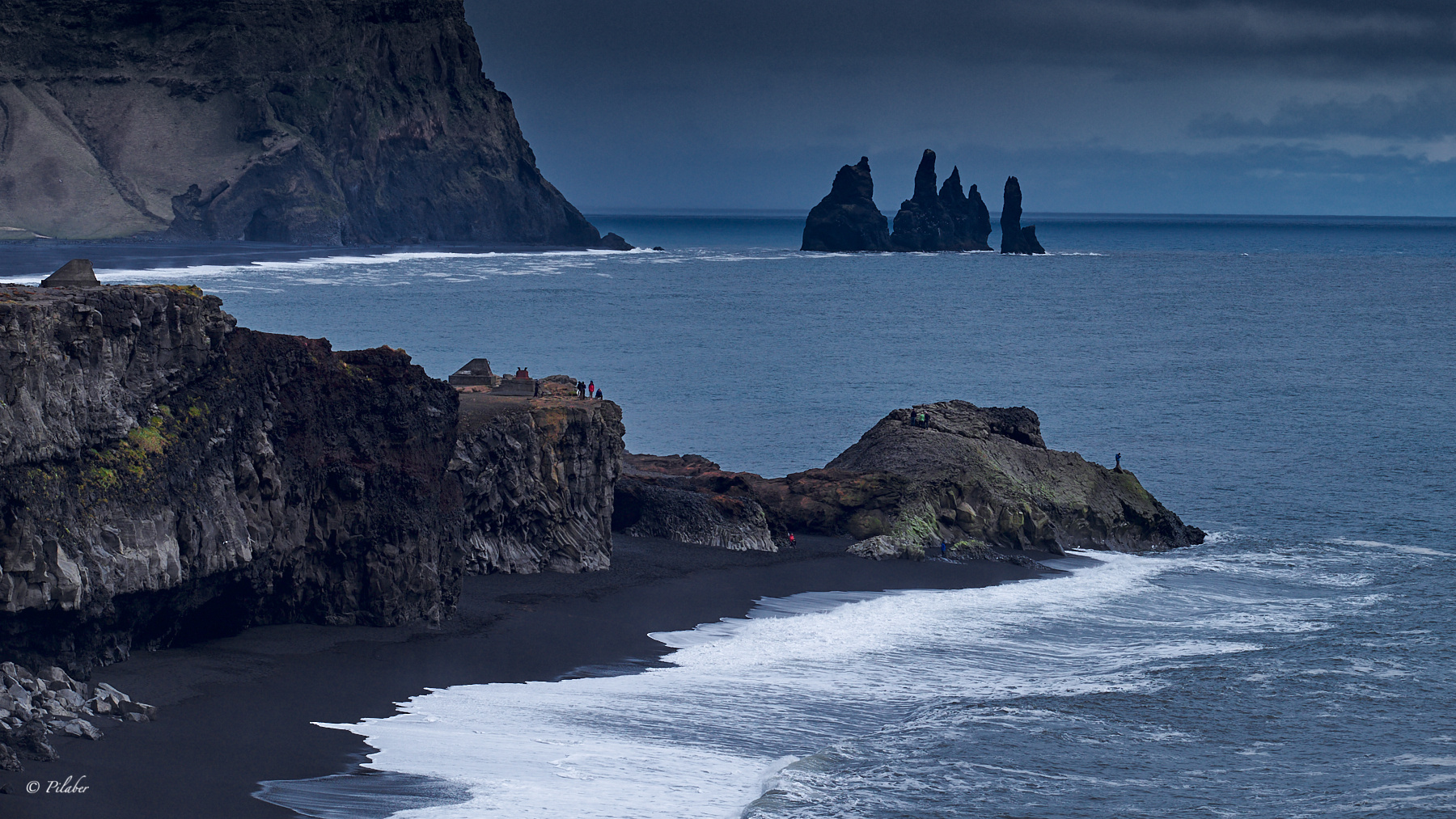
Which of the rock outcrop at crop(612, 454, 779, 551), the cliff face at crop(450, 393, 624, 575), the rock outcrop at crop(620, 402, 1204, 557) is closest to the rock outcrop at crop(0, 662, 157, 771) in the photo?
the cliff face at crop(450, 393, 624, 575)

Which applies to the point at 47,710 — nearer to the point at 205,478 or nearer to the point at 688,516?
the point at 205,478

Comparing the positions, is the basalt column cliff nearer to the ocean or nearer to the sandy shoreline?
the sandy shoreline

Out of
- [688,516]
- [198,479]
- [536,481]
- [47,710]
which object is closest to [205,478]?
[198,479]

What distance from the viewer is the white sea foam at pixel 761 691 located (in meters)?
25.5

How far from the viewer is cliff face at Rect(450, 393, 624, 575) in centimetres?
3878

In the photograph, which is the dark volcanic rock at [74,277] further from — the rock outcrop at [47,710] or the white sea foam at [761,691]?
the white sea foam at [761,691]

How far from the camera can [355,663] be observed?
30516 millimetres

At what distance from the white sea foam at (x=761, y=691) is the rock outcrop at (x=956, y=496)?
4.15 m

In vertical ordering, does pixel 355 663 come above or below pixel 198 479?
below

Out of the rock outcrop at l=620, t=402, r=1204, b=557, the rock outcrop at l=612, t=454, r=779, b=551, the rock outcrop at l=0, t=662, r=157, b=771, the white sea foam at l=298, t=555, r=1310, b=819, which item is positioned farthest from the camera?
the rock outcrop at l=620, t=402, r=1204, b=557

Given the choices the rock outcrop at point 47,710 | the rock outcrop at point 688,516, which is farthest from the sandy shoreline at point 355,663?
the rock outcrop at point 688,516

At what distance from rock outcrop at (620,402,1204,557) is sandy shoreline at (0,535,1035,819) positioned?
2.20 metres

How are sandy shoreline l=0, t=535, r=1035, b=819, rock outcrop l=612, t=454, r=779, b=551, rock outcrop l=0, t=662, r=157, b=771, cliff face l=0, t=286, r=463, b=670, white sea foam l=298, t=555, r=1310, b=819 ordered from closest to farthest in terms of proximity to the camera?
rock outcrop l=0, t=662, r=157, b=771 < sandy shoreline l=0, t=535, r=1035, b=819 < cliff face l=0, t=286, r=463, b=670 < white sea foam l=298, t=555, r=1310, b=819 < rock outcrop l=612, t=454, r=779, b=551

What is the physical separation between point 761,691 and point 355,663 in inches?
342
